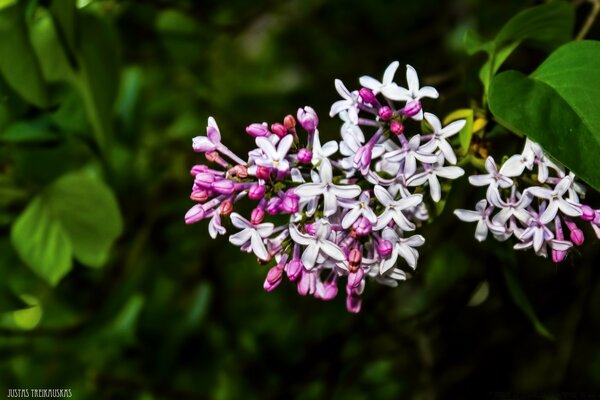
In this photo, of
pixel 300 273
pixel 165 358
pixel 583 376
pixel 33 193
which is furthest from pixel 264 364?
pixel 300 273

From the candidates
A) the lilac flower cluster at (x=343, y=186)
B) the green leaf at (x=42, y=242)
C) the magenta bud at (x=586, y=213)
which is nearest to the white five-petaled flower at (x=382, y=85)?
the lilac flower cluster at (x=343, y=186)

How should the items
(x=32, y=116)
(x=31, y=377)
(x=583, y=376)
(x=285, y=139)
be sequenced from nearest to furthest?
1. (x=285, y=139)
2. (x=32, y=116)
3. (x=31, y=377)
4. (x=583, y=376)

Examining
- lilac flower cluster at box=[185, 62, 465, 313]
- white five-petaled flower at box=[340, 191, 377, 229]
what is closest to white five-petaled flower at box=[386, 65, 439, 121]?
lilac flower cluster at box=[185, 62, 465, 313]

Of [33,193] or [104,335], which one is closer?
[33,193]

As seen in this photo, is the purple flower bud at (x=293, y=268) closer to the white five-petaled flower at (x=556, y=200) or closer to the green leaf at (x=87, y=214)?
the white five-petaled flower at (x=556, y=200)

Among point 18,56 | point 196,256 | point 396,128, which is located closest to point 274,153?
point 396,128

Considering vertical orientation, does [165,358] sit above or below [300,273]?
below

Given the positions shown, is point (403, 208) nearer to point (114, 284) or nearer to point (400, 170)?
point (400, 170)
